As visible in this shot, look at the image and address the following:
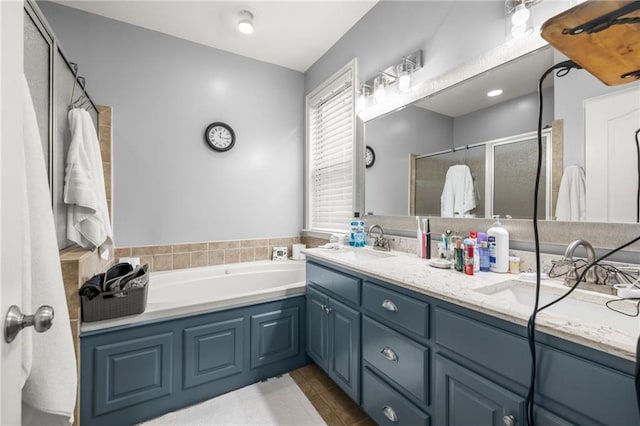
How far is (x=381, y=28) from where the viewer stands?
2.15 metres

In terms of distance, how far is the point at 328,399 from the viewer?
5.99 ft

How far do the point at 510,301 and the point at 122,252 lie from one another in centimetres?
277

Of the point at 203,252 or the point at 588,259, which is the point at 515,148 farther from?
the point at 203,252

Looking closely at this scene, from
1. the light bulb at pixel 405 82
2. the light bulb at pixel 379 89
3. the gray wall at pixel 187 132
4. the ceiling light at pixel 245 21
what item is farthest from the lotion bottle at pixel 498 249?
the ceiling light at pixel 245 21

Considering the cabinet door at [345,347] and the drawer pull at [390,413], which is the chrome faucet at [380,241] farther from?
the drawer pull at [390,413]

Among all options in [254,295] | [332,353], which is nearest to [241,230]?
[254,295]

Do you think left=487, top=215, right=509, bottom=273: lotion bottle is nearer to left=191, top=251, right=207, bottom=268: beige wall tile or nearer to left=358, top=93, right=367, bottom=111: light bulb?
left=358, top=93, right=367, bottom=111: light bulb

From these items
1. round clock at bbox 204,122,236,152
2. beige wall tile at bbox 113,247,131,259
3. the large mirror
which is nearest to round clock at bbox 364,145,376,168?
the large mirror

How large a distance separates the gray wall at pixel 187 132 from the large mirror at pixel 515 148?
4.67 feet

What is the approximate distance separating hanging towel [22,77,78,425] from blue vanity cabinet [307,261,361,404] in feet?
3.93


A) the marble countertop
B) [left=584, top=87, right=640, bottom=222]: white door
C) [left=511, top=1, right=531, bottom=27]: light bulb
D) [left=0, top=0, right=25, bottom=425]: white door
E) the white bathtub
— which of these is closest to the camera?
[left=0, top=0, right=25, bottom=425]: white door

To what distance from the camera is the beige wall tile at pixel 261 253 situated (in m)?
2.97

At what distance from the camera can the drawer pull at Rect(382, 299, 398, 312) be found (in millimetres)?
1284

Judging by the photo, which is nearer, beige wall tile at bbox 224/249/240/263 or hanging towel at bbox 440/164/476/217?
hanging towel at bbox 440/164/476/217
